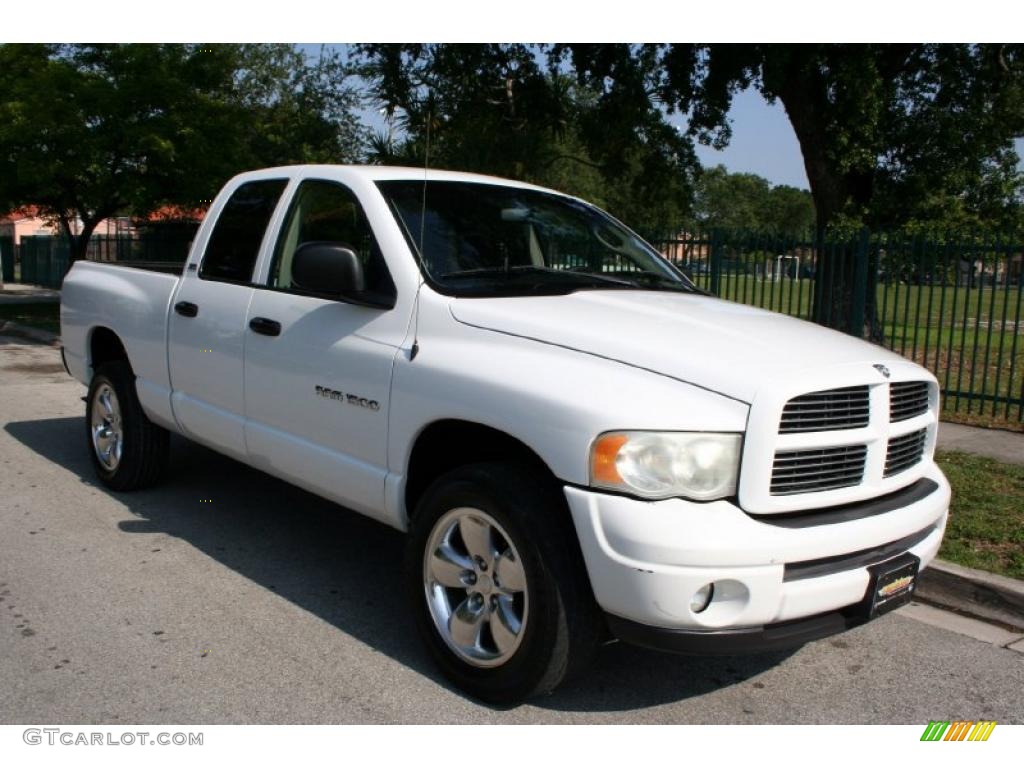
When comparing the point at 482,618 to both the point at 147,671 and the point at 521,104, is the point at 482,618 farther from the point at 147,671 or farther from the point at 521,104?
the point at 521,104

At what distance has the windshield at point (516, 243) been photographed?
418cm

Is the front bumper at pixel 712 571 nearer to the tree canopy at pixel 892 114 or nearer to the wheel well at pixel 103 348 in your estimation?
the wheel well at pixel 103 348

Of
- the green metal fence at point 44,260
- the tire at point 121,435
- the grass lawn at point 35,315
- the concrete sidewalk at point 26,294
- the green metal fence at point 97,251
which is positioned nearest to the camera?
the tire at point 121,435

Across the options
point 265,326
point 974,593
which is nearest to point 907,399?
point 974,593

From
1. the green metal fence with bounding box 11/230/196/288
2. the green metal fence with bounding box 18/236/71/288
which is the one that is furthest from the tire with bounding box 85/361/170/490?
the green metal fence with bounding box 18/236/71/288

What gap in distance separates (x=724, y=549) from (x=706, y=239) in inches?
369

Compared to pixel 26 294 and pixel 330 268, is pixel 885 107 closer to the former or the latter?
pixel 330 268

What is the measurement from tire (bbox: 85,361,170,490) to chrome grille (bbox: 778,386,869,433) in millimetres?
4146

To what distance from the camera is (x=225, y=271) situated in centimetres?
518

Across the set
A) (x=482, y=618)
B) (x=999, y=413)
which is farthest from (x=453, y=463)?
(x=999, y=413)

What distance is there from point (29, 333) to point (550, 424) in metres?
15.4

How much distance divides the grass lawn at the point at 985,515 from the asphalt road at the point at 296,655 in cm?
71

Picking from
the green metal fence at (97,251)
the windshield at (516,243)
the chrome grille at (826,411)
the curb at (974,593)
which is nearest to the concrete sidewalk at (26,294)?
the green metal fence at (97,251)
